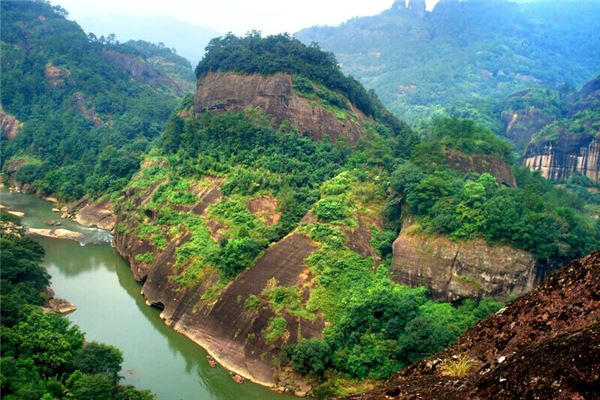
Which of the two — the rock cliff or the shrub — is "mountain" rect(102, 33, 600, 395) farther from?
the shrub

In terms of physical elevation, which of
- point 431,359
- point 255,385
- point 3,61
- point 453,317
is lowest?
point 255,385

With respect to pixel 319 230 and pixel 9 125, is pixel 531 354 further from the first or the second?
pixel 9 125

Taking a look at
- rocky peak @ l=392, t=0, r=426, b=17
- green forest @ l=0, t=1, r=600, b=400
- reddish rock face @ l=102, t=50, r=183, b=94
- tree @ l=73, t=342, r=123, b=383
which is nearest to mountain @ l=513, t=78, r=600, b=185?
green forest @ l=0, t=1, r=600, b=400

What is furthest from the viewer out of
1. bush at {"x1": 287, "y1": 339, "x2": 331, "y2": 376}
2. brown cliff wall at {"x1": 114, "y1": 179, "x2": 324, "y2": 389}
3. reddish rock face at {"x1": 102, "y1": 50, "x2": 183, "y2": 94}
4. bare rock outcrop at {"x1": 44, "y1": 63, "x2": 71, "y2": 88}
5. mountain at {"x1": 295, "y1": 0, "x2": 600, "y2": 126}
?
mountain at {"x1": 295, "y1": 0, "x2": 600, "y2": 126}

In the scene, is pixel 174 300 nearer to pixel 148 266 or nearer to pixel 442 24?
pixel 148 266

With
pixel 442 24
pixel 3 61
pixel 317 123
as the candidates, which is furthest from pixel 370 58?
pixel 317 123

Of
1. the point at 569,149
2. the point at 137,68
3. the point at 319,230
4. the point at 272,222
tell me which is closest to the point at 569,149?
the point at 569,149

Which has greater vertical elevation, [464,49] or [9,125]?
[464,49]
